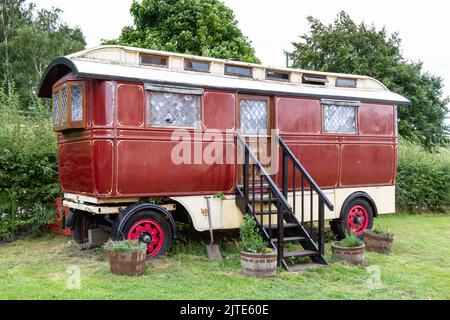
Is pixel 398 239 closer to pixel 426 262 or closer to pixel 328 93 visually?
pixel 426 262

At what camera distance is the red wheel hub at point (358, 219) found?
1009 cm

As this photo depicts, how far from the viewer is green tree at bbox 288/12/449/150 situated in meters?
20.9

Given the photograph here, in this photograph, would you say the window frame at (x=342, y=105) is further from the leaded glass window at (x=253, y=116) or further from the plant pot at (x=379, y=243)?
the plant pot at (x=379, y=243)

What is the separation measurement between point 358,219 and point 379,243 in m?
1.27

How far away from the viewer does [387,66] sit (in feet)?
68.9

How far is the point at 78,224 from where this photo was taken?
8.93 metres

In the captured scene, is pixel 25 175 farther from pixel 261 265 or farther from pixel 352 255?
pixel 352 255

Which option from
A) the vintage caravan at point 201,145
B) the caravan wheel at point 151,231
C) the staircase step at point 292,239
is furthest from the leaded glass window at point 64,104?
the staircase step at point 292,239

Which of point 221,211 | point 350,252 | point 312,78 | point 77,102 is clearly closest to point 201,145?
point 221,211

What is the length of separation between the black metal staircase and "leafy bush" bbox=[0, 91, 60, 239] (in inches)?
152

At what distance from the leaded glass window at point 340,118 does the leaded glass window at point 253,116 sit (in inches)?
54.4

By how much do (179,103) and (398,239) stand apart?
5.62 metres

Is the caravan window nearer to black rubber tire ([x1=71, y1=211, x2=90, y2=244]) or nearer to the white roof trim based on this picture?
the white roof trim

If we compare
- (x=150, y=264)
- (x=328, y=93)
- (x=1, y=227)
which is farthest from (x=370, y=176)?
(x=1, y=227)
